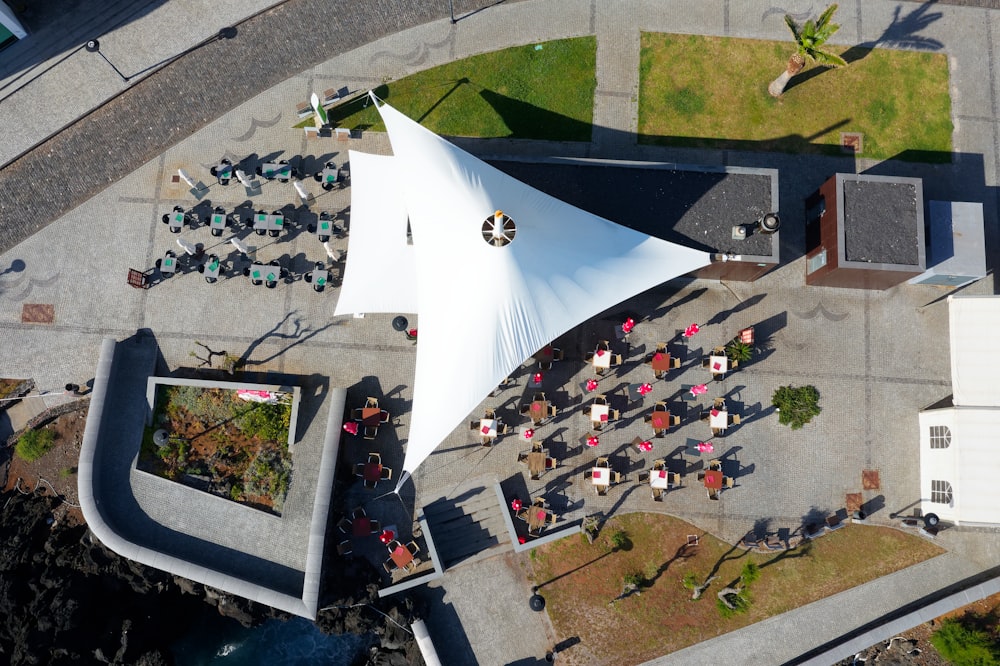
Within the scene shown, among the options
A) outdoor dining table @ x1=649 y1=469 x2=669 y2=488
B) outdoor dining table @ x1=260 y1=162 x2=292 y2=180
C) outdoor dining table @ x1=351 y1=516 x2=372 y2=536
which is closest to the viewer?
outdoor dining table @ x1=649 y1=469 x2=669 y2=488

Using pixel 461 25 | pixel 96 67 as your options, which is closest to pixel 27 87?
pixel 96 67

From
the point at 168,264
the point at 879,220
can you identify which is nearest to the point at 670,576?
the point at 879,220

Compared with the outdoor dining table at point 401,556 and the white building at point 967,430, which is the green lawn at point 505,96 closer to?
the white building at point 967,430

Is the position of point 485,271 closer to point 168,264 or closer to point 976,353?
point 168,264

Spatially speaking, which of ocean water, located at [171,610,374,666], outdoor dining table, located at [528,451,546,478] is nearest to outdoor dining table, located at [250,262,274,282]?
outdoor dining table, located at [528,451,546,478]

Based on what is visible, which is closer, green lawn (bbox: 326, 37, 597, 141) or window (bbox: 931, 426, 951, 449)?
window (bbox: 931, 426, 951, 449)

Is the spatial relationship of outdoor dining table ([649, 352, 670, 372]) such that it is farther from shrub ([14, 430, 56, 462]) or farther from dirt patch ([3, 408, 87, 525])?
shrub ([14, 430, 56, 462])

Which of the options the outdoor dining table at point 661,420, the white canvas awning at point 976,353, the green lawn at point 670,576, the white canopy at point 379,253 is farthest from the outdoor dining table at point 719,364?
the white canopy at point 379,253
